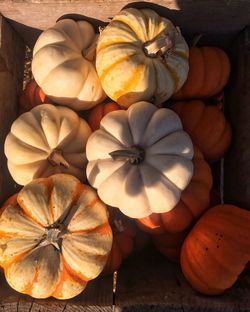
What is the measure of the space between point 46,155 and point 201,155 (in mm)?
883

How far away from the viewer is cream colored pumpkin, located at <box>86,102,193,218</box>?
1.96m

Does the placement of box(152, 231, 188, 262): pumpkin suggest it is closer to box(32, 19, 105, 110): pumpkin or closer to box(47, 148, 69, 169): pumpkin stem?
box(47, 148, 69, 169): pumpkin stem

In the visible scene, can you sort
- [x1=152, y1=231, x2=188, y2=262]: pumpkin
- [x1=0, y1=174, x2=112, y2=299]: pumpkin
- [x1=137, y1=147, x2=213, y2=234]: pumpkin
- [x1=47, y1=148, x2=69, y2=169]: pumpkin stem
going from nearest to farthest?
[x1=0, y1=174, x2=112, y2=299]: pumpkin, [x1=47, y1=148, x2=69, y2=169]: pumpkin stem, [x1=137, y1=147, x2=213, y2=234]: pumpkin, [x1=152, y1=231, x2=188, y2=262]: pumpkin

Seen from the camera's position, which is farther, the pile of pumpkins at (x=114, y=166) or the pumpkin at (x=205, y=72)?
the pumpkin at (x=205, y=72)

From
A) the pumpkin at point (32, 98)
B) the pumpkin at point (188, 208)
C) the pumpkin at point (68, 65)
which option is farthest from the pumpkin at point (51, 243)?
the pumpkin at point (32, 98)

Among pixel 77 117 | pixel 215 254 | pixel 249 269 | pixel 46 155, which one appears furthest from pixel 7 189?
pixel 249 269

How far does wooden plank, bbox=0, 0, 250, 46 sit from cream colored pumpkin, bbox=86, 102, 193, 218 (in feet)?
2.33

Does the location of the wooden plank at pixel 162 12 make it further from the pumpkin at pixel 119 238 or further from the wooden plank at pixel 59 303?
the wooden plank at pixel 59 303

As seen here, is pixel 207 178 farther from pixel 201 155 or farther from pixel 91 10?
pixel 91 10

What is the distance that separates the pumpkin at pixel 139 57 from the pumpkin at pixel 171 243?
32.0 inches

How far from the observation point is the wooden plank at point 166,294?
1.88m

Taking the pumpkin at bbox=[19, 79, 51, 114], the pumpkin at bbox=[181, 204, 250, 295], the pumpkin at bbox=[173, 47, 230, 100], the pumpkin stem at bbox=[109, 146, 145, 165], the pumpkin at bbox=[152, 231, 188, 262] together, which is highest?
the pumpkin at bbox=[173, 47, 230, 100]

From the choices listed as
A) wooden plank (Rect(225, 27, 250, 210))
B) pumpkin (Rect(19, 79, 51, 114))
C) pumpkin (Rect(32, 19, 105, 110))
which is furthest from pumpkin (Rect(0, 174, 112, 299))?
wooden plank (Rect(225, 27, 250, 210))

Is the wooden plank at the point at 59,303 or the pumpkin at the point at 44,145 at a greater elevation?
the pumpkin at the point at 44,145
